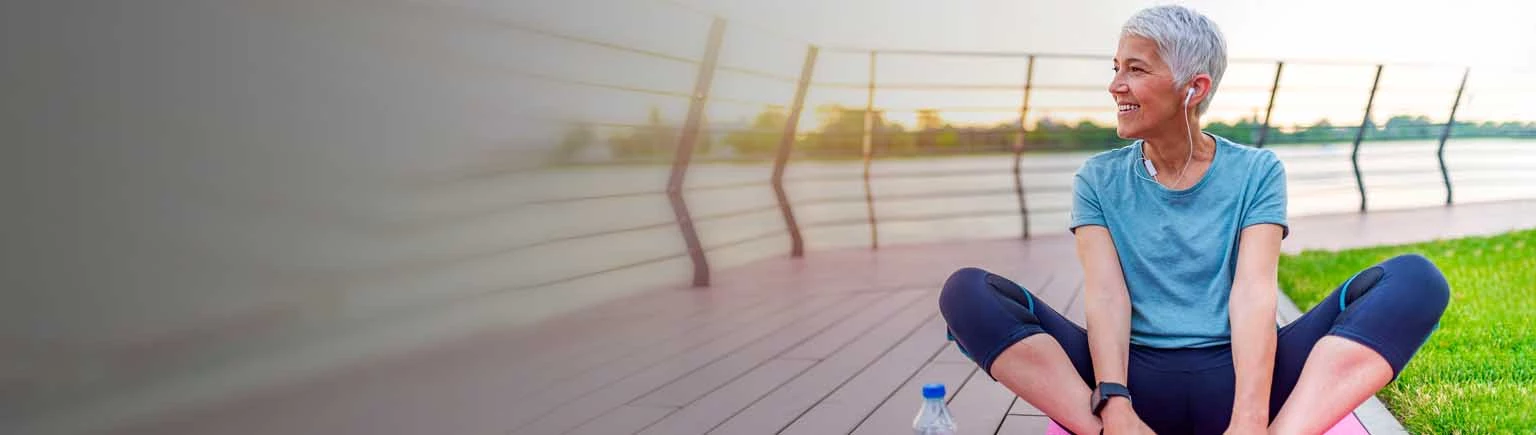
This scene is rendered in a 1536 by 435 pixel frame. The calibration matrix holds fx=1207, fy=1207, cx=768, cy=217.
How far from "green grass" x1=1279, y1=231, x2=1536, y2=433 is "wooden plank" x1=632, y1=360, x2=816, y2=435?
117 centimetres

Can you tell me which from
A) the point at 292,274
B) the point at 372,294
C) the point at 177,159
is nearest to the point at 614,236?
the point at 372,294

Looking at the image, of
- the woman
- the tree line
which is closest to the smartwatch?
the woman

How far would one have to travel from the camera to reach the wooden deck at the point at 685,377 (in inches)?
81.9

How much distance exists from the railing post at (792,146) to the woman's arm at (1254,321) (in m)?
3.39

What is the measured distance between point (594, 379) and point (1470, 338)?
2039 mm

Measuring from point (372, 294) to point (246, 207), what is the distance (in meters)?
0.60

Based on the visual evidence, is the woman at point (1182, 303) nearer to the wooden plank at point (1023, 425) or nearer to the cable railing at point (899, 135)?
the wooden plank at point (1023, 425)

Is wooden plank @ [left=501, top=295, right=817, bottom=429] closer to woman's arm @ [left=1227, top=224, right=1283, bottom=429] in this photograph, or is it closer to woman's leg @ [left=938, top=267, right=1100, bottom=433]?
woman's leg @ [left=938, top=267, right=1100, bottom=433]

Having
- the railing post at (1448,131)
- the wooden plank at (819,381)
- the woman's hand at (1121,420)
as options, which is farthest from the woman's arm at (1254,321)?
the railing post at (1448,131)

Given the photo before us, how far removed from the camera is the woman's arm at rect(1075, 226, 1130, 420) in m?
1.68

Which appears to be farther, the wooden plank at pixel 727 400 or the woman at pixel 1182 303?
the wooden plank at pixel 727 400

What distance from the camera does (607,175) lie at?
4.17 metres

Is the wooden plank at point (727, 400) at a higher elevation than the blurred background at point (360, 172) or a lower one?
lower

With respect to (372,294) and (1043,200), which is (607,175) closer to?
(372,294)
